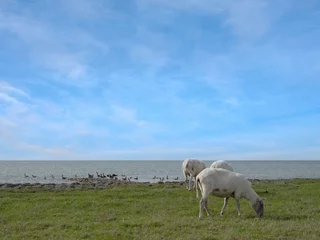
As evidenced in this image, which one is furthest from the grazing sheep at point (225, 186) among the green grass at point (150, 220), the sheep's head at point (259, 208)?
the green grass at point (150, 220)

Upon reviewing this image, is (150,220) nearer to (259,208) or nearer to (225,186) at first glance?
(225,186)

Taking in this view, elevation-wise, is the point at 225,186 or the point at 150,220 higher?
the point at 225,186

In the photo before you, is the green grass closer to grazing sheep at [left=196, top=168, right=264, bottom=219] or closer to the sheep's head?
the sheep's head

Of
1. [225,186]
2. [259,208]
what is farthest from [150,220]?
[259,208]

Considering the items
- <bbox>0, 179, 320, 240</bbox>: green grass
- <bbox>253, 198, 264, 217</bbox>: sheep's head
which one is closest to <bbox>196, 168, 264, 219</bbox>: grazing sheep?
<bbox>253, 198, 264, 217</bbox>: sheep's head

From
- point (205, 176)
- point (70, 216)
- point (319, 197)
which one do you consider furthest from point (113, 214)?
point (319, 197)

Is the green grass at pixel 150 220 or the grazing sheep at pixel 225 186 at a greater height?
the grazing sheep at pixel 225 186

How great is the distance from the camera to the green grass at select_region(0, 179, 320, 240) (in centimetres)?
1052

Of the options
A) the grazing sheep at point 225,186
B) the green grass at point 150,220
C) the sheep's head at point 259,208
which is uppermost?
the grazing sheep at point 225,186

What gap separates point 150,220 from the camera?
500 inches

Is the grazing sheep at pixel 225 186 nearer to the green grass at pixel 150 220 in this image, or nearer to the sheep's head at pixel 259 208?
the sheep's head at pixel 259 208

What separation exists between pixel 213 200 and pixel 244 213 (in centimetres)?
399

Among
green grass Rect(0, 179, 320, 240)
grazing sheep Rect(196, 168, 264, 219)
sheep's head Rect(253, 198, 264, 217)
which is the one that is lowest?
green grass Rect(0, 179, 320, 240)

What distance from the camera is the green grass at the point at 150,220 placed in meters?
10.5
